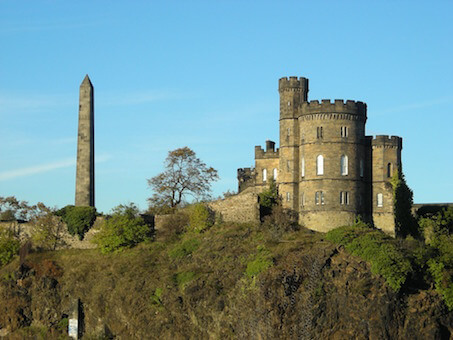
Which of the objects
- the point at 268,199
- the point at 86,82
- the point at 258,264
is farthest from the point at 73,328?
the point at 86,82

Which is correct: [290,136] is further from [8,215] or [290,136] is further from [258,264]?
[8,215]

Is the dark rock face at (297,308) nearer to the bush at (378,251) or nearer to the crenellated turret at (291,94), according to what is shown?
the bush at (378,251)

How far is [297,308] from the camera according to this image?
62.2 m

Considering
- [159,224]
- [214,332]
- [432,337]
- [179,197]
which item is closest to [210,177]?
[179,197]

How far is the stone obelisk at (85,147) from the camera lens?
8231 centimetres

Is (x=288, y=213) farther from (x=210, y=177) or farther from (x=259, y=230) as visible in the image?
(x=210, y=177)

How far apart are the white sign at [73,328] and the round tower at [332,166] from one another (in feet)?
57.9

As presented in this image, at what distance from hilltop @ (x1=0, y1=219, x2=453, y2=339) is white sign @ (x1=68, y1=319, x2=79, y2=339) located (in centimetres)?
72

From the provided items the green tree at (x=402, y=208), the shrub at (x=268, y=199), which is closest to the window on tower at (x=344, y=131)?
the green tree at (x=402, y=208)

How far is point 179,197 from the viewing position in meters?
82.7

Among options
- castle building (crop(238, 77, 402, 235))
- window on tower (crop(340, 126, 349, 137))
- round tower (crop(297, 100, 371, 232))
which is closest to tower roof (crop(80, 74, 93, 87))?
castle building (crop(238, 77, 402, 235))

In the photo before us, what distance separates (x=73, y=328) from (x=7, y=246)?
36.1 ft

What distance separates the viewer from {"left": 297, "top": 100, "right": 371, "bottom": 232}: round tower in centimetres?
7225

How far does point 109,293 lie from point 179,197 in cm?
1455
